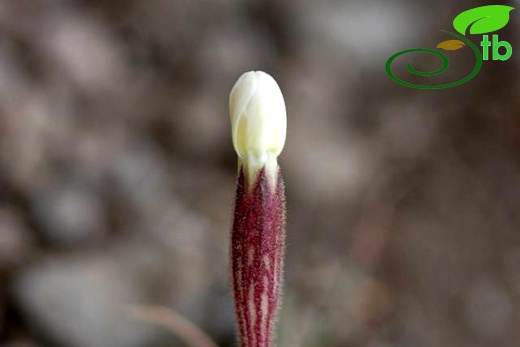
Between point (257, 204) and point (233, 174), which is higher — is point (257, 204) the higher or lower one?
the lower one

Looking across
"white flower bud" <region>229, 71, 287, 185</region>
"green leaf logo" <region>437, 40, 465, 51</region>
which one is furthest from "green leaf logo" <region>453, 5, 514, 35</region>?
"white flower bud" <region>229, 71, 287, 185</region>

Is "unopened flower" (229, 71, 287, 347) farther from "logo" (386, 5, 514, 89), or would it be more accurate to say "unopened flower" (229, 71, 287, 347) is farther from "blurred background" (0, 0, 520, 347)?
"logo" (386, 5, 514, 89)

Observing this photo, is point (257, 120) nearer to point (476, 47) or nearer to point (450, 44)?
point (476, 47)

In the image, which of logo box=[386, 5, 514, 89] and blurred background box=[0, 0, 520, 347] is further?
logo box=[386, 5, 514, 89]

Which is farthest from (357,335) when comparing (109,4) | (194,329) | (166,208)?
(109,4)

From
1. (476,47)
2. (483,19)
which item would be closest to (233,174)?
(476,47)

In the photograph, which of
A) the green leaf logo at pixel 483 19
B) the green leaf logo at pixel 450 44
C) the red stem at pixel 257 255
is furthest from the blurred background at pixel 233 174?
the red stem at pixel 257 255

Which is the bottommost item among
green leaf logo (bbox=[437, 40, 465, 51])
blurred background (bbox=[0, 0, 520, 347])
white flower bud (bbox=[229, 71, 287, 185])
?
white flower bud (bbox=[229, 71, 287, 185])
